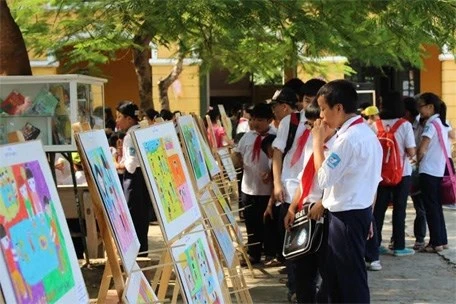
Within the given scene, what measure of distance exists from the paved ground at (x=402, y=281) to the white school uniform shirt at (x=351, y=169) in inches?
71.5

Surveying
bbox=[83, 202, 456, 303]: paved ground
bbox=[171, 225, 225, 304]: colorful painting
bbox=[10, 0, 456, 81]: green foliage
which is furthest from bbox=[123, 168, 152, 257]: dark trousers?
bbox=[171, 225, 225, 304]: colorful painting

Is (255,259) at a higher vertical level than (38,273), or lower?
lower

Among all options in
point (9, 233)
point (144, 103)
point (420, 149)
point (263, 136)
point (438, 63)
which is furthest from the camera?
point (438, 63)

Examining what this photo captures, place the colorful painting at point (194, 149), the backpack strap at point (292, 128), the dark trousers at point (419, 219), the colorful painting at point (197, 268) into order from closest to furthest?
the colorful painting at point (197, 268), the colorful painting at point (194, 149), the backpack strap at point (292, 128), the dark trousers at point (419, 219)

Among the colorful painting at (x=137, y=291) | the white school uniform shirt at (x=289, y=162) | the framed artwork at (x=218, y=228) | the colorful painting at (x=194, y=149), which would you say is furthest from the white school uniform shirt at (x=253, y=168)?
the colorful painting at (x=137, y=291)

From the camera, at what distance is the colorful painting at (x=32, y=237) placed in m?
2.29

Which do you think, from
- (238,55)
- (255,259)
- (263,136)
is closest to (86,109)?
(263,136)

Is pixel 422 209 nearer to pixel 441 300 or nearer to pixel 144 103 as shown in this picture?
pixel 441 300

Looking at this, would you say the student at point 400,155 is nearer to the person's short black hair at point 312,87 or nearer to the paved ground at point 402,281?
the paved ground at point 402,281

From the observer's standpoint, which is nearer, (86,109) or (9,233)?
(9,233)

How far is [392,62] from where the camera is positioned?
10.1m

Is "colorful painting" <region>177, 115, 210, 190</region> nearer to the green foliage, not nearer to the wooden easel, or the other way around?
the green foliage

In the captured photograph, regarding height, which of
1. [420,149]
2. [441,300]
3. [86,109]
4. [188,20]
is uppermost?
[188,20]

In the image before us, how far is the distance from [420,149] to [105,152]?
17.2 feet
